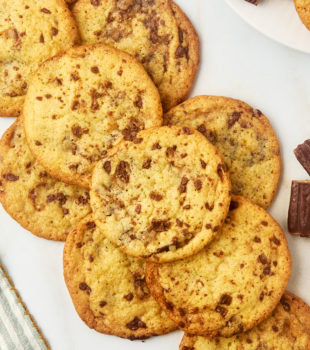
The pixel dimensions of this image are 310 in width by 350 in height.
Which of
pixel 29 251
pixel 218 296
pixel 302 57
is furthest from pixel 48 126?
pixel 302 57

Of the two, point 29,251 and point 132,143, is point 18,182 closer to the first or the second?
point 29,251

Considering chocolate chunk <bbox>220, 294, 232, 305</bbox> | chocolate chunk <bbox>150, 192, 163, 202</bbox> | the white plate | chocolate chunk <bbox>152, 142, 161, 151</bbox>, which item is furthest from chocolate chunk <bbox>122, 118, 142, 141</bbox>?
chocolate chunk <bbox>220, 294, 232, 305</bbox>

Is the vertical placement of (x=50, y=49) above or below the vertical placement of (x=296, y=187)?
above

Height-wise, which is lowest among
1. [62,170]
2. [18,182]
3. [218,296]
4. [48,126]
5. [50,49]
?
[218,296]

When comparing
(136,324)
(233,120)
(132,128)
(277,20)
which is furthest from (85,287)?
Answer: (277,20)

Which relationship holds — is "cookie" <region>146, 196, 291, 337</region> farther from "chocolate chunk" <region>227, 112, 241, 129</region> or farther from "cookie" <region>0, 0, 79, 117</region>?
"cookie" <region>0, 0, 79, 117</region>

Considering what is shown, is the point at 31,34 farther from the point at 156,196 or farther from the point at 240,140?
the point at 240,140
